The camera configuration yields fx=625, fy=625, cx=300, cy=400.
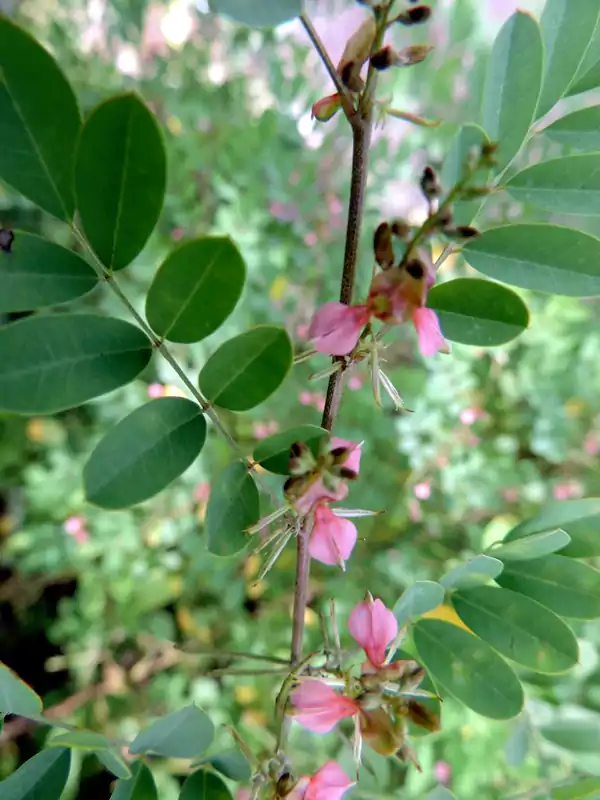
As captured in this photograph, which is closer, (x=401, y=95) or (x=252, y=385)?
(x=252, y=385)

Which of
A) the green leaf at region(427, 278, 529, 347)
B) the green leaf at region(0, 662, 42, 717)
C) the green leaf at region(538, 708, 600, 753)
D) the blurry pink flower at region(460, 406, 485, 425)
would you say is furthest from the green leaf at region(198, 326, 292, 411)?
the blurry pink flower at region(460, 406, 485, 425)

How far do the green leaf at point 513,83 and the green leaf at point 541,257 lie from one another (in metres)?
0.07

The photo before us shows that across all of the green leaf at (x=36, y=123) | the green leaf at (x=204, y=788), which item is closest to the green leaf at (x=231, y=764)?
the green leaf at (x=204, y=788)

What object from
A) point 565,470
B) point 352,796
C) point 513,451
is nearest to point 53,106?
point 352,796

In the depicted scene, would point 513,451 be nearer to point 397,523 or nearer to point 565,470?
point 565,470

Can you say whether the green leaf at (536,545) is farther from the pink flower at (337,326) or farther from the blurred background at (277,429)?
the blurred background at (277,429)

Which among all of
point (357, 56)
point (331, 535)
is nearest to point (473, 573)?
point (331, 535)

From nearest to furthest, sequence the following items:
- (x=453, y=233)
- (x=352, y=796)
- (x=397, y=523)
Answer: (x=453, y=233) → (x=352, y=796) → (x=397, y=523)

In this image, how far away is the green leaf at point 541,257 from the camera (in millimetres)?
416

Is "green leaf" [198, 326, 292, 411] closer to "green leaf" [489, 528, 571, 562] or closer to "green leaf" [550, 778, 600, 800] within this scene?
"green leaf" [489, 528, 571, 562]

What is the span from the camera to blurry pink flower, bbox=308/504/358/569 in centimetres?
40

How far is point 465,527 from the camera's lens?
126 centimetres

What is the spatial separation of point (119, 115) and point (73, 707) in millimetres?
1254

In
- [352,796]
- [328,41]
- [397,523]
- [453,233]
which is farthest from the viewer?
[328,41]
